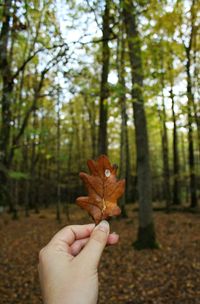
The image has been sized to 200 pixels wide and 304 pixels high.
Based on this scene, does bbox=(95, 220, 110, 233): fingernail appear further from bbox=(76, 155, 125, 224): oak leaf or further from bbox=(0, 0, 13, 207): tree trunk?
bbox=(0, 0, 13, 207): tree trunk

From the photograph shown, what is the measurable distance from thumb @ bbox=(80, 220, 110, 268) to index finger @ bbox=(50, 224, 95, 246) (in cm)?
16

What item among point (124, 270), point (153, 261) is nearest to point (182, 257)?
point (153, 261)

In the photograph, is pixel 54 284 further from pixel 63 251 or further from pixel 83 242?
pixel 83 242

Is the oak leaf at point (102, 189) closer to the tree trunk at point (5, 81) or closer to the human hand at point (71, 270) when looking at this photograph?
the human hand at point (71, 270)

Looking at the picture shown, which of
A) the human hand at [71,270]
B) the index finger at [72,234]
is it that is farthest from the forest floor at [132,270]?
the human hand at [71,270]

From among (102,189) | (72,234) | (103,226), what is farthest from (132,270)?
(102,189)

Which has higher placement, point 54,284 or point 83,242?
point 83,242

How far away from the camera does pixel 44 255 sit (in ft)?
5.28

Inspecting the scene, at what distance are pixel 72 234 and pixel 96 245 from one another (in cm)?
23

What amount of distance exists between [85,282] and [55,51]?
251 inches

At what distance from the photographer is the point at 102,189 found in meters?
1.56

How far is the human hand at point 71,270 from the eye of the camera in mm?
1430

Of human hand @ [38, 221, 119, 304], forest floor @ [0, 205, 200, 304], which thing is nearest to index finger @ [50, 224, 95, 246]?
human hand @ [38, 221, 119, 304]

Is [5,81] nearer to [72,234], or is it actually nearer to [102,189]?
[72,234]
